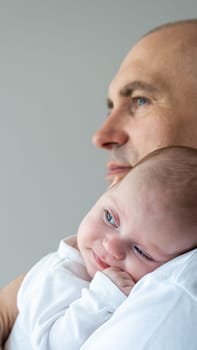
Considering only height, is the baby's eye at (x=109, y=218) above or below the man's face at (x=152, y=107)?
below

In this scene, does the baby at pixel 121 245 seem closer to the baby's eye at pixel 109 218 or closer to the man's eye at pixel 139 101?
the baby's eye at pixel 109 218

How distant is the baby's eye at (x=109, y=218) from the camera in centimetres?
81

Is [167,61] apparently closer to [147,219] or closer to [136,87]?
[136,87]

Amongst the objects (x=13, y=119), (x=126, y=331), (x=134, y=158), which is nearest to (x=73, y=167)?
(x=13, y=119)

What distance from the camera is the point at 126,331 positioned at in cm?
61

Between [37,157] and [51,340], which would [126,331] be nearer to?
[51,340]

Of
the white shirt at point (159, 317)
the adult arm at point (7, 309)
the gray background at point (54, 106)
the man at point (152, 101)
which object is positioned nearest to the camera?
the white shirt at point (159, 317)

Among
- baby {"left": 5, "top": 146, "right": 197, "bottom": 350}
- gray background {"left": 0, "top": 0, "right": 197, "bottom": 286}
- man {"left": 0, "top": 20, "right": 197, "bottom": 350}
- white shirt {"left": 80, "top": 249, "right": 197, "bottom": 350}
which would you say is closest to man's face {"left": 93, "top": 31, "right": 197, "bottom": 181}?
man {"left": 0, "top": 20, "right": 197, "bottom": 350}

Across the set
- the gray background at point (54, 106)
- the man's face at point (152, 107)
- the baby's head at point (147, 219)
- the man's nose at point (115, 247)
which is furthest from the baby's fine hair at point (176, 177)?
the gray background at point (54, 106)

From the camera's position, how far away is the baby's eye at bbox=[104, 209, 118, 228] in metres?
0.81

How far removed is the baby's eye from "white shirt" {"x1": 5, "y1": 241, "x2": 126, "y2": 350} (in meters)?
0.09

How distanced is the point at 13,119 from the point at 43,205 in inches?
16.1

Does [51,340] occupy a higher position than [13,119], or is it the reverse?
[13,119]

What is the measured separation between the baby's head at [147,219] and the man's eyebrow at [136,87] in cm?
43
